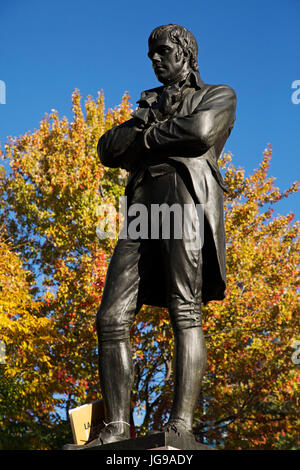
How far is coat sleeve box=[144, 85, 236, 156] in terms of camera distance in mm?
3590

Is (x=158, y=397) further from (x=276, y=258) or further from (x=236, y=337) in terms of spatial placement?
(x=276, y=258)

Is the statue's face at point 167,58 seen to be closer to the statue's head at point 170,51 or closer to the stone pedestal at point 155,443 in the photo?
the statue's head at point 170,51

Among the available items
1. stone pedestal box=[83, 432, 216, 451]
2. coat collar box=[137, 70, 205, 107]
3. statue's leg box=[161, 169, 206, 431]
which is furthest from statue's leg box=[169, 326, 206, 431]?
coat collar box=[137, 70, 205, 107]

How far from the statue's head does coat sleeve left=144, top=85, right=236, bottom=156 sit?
1.29ft

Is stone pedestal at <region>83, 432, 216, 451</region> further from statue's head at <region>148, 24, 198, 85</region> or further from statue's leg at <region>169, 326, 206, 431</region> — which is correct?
statue's head at <region>148, 24, 198, 85</region>

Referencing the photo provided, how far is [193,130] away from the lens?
3576mm

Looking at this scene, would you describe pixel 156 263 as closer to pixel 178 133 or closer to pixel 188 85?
pixel 178 133

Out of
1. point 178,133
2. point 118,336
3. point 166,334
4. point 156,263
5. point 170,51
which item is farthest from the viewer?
point 166,334

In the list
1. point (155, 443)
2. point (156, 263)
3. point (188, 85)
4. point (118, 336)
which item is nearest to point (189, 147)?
point (188, 85)

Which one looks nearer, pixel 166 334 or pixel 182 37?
pixel 182 37

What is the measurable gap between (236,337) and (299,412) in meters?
2.95

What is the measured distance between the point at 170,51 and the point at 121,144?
2.50ft

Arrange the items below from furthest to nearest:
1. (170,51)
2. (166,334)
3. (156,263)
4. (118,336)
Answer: (166,334)
(170,51)
(156,263)
(118,336)

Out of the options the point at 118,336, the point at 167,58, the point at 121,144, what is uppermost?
the point at 167,58
